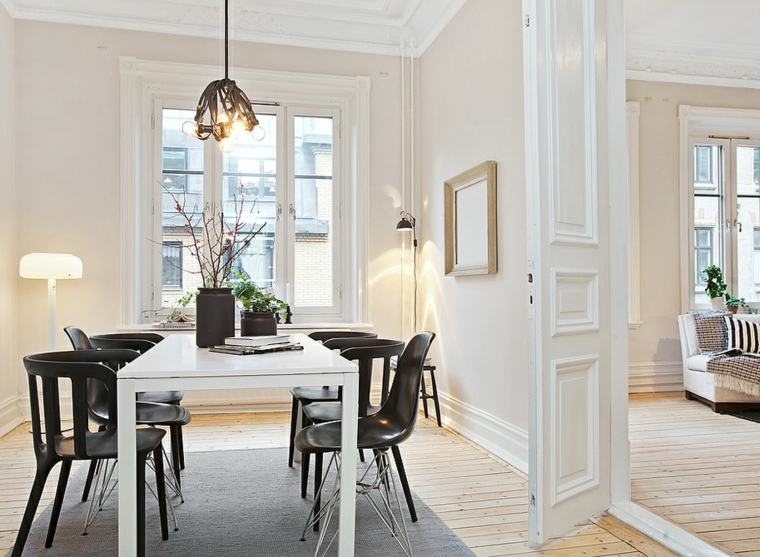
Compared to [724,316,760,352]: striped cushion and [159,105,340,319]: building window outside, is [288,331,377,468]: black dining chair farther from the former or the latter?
[724,316,760,352]: striped cushion

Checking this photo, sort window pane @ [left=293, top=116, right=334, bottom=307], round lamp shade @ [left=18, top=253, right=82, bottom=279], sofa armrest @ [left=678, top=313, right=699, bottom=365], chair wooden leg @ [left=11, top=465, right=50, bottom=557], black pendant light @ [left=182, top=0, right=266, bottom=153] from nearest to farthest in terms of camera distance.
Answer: chair wooden leg @ [left=11, top=465, right=50, bottom=557] → black pendant light @ [left=182, top=0, right=266, bottom=153] → round lamp shade @ [left=18, top=253, right=82, bottom=279] → window pane @ [left=293, top=116, right=334, bottom=307] → sofa armrest @ [left=678, top=313, right=699, bottom=365]

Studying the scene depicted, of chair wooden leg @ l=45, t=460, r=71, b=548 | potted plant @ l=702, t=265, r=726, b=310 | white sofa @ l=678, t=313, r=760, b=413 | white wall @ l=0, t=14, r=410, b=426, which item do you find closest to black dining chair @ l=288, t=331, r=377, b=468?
chair wooden leg @ l=45, t=460, r=71, b=548

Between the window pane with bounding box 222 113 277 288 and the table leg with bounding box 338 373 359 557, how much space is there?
3420mm

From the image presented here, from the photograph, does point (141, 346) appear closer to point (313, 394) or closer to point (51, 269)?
point (313, 394)

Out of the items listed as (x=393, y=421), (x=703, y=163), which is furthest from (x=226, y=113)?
(x=703, y=163)

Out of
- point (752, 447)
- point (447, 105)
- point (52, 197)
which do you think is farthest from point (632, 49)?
point (52, 197)

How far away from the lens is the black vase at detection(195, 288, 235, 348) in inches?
118

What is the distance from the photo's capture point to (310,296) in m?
5.66

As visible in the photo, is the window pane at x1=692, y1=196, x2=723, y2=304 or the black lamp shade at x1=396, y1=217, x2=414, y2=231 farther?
the window pane at x1=692, y1=196, x2=723, y2=304

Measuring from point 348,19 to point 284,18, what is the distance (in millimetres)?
554

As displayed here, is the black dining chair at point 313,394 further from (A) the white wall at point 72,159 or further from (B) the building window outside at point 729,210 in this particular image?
(B) the building window outside at point 729,210

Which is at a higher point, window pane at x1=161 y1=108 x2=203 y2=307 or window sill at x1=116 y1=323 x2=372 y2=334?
window pane at x1=161 y1=108 x2=203 y2=307

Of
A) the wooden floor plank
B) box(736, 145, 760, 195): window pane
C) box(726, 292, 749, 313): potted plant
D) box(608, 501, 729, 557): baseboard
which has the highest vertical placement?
box(736, 145, 760, 195): window pane

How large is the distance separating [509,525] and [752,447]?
232cm
